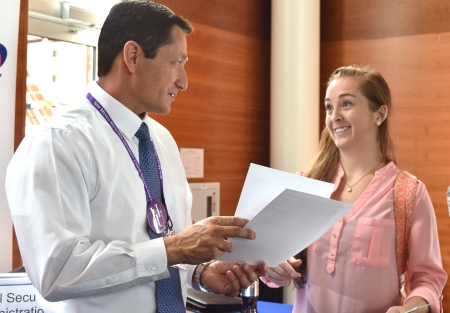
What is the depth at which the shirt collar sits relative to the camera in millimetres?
1732

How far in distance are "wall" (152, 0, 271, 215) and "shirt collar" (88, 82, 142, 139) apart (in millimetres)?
2303

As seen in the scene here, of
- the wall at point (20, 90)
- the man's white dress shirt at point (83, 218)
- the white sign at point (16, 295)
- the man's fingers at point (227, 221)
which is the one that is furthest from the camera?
the wall at point (20, 90)

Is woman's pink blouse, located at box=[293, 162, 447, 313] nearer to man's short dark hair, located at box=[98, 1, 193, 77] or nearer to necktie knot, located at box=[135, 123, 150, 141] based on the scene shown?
necktie knot, located at box=[135, 123, 150, 141]

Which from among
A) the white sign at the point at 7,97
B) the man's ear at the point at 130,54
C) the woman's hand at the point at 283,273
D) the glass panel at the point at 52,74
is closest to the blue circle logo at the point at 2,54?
the white sign at the point at 7,97

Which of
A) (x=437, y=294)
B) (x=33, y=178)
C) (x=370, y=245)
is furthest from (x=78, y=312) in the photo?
(x=437, y=294)

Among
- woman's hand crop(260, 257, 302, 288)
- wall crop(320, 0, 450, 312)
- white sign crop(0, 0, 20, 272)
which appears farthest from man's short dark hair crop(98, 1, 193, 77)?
wall crop(320, 0, 450, 312)

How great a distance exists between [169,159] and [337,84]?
2.99 ft

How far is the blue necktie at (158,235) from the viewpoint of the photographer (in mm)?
1647

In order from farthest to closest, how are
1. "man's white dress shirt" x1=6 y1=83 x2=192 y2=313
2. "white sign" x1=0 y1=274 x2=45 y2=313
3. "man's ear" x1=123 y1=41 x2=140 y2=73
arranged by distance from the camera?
"white sign" x1=0 y1=274 x2=45 y2=313
"man's ear" x1=123 y1=41 x2=140 y2=73
"man's white dress shirt" x1=6 y1=83 x2=192 y2=313

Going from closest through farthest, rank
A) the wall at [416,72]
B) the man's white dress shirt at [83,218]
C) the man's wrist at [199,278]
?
the man's white dress shirt at [83,218]
the man's wrist at [199,278]
the wall at [416,72]

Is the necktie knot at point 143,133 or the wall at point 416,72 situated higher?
the wall at point 416,72

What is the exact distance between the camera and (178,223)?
1821mm

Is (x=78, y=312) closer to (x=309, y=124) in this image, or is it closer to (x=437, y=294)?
(x=437, y=294)

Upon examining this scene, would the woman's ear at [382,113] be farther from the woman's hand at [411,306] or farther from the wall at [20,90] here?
the wall at [20,90]
